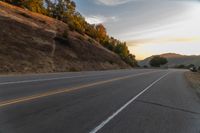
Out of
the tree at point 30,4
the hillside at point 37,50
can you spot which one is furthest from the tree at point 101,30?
the hillside at point 37,50

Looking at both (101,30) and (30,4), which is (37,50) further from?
(101,30)

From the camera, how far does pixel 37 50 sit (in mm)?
48812

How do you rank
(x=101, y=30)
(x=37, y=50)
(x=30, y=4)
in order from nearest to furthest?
1. (x=37, y=50)
2. (x=30, y=4)
3. (x=101, y=30)

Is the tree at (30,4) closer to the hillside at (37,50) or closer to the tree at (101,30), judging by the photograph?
the hillside at (37,50)

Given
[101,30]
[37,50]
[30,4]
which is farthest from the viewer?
[101,30]

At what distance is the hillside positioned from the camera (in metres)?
39.2

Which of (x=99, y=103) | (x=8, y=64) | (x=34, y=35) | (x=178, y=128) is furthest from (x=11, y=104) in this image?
(x=34, y=35)

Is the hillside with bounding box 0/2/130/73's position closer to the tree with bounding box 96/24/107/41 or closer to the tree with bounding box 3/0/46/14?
the tree with bounding box 3/0/46/14

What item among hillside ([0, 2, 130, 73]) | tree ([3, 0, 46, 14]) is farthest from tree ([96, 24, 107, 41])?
hillside ([0, 2, 130, 73])

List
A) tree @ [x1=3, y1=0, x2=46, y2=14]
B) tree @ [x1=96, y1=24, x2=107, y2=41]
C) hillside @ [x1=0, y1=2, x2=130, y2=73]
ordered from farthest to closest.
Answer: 1. tree @ [x1=96, y1=24, x2=107, y2=41]
2. tree @ [x1=3, y1=0, x2=46, y2=14]
3. hillside @ [x1=0, y1=2, x2=130, y2=73]

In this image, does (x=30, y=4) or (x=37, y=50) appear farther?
(x=30, y=4)

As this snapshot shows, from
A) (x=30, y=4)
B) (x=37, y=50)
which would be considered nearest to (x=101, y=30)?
(x=30, y=4)

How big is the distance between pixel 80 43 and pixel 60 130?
66311 millimetres

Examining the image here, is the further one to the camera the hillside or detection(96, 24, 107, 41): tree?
detection(96, 24, 107, 41): tree
